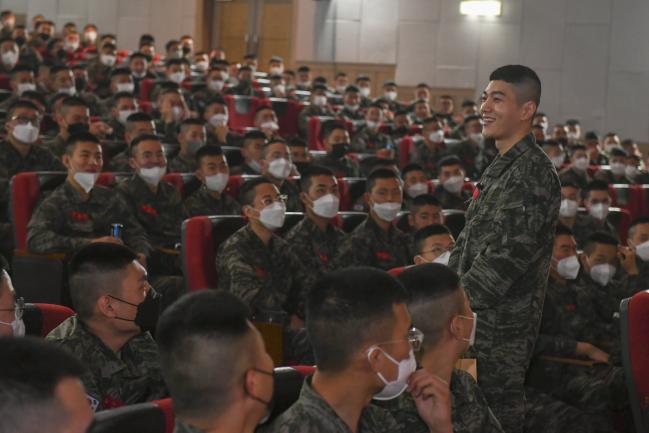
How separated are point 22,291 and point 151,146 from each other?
5.94ft

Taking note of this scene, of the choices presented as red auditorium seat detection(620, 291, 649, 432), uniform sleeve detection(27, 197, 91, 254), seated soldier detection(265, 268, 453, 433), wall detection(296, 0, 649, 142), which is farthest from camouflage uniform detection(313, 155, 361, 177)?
wall detection(296, 0, 649, 142)

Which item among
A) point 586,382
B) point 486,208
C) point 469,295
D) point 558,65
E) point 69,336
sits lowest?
point 586,382

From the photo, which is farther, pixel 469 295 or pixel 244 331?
pixel 469 295

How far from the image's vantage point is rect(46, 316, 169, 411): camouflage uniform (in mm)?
2875

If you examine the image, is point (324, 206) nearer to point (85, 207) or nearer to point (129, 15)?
point (85, 207)

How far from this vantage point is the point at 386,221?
5.68 m

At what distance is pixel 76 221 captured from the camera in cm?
534

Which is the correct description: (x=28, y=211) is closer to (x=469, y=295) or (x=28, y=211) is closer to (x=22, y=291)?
(x=22, y=291)

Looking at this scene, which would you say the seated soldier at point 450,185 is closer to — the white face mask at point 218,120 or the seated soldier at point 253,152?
the seated soldier at point 253,152

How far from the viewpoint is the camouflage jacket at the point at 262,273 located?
454cm

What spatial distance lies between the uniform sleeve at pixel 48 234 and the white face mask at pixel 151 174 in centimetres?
97

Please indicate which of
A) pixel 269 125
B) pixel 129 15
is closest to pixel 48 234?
pixel 269 125

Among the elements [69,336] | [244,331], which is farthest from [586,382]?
[244,331]

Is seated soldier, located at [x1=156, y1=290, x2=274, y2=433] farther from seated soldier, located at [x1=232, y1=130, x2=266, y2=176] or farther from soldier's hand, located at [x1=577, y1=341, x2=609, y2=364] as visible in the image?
seated soldier, located at [x1=232, y1=130, x2=266, y2=176]
